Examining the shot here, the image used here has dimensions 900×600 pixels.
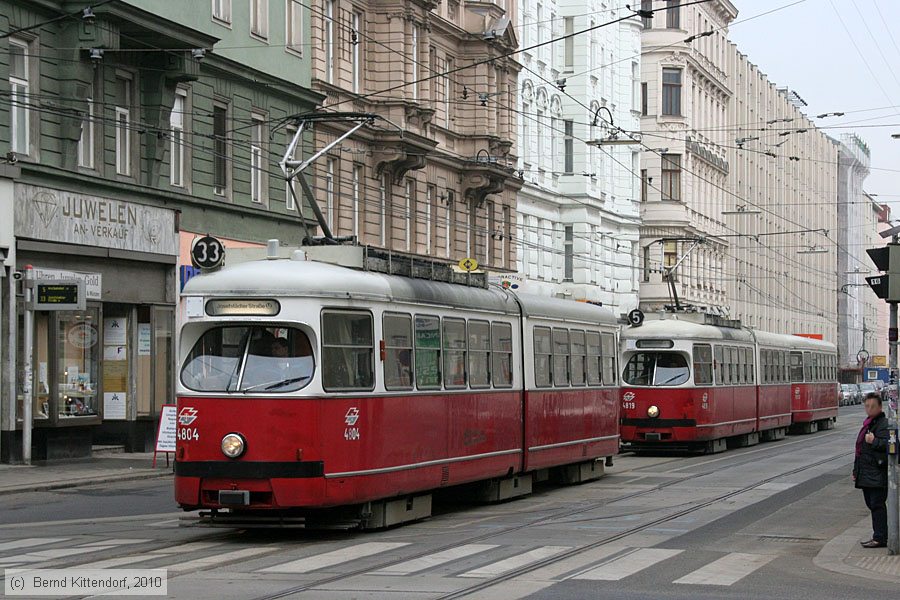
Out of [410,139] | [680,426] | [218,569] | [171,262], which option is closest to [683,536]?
[218,569]

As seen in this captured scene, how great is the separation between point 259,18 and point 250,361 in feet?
73.3

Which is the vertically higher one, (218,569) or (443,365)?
(443,365)

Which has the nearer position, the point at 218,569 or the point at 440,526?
the point at 218,569

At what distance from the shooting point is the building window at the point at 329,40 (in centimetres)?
4050

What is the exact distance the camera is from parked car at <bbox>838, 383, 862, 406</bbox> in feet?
307

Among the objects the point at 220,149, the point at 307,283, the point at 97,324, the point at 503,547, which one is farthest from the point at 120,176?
the point at 503,547

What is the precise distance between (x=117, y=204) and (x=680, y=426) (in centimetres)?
1227

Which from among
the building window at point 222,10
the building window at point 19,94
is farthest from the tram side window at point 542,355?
the building window at point 222,10

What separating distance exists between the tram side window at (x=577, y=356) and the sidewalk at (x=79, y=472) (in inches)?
297

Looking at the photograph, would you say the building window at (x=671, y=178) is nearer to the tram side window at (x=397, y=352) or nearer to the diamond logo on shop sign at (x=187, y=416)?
the tram side window at (x=397, y=352)

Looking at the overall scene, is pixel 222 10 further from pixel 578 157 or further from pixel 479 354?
pixel 578 157

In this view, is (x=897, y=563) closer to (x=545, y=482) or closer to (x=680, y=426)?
(x=545, y=482)

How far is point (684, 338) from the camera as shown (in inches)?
1282

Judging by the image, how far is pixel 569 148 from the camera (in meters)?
61.6
